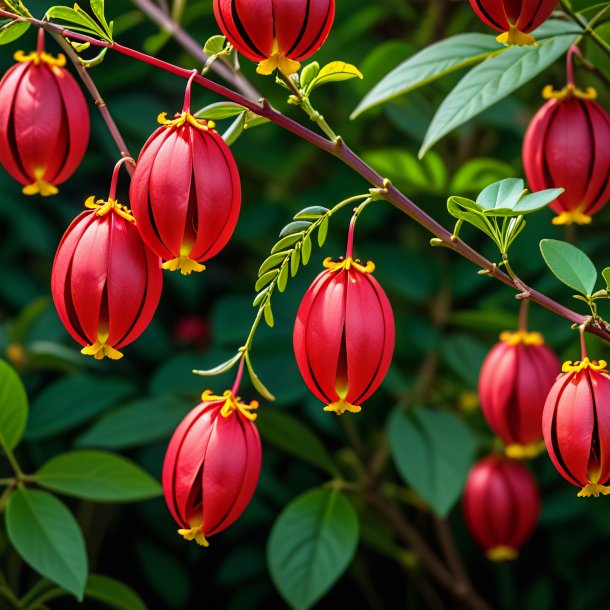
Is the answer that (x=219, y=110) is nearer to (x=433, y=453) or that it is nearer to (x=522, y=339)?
(x=522, y=339)

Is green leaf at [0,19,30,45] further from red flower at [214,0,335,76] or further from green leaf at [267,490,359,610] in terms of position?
green leaf at [267,490,359,610]

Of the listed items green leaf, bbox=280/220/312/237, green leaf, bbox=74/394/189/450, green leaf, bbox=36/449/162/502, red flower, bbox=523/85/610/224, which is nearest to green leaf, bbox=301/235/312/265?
green leaf, bbox=280/220/312/237

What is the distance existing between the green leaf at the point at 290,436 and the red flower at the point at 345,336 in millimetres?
449

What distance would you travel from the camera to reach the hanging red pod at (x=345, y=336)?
1.89 feet

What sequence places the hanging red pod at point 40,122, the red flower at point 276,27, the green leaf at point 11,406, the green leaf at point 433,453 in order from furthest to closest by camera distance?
the green leaf at point 433,453
the green leaf at point 11,406
the hanging red pod at point 40,122
the red flower at point 276,27

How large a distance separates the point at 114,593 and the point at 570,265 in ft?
1.65

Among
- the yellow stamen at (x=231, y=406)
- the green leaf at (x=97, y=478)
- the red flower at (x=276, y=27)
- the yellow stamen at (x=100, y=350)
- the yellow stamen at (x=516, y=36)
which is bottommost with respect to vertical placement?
the green leaf at (x=97, y=478)

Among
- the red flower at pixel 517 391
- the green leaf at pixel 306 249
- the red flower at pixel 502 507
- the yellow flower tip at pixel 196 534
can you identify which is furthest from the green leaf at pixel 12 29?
the red flower at pixel 502 507

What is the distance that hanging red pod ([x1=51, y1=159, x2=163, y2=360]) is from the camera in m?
0.59

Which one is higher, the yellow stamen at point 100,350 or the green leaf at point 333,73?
the green leaf at point 333,73

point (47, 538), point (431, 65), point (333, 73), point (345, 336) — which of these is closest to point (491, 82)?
point (431, 65)

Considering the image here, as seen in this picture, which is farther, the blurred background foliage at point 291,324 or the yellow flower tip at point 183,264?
the blurred background foliage at point 291,324

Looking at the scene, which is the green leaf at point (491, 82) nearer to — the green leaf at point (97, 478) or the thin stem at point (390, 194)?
the thin stem at point (390, 194)

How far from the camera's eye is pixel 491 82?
73cm
